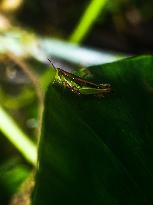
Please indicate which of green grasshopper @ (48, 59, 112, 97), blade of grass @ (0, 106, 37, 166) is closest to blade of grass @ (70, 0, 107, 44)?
blade of grass @ (0, 106, 37, 166)

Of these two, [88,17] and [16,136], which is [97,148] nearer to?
[16,136]

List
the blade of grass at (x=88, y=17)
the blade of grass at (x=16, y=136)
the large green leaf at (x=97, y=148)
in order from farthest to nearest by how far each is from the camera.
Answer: the blade of grass at (x=88, y=17)
the blade of grass at (x=16, y=136)
the large green leaf at (x=97, y=148)

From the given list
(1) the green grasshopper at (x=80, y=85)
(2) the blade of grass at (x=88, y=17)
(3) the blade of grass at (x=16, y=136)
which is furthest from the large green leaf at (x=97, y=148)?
(2) the blade of grass at (x=88, y=17)

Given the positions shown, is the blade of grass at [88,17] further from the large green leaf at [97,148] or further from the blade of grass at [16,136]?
the large green leaf at [97,148]

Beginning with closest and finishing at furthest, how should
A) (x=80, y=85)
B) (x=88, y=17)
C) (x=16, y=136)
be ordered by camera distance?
(x=80, y=85)
(x=16, y=136)
(x=88, y=17)

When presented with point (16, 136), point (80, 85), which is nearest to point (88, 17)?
point (16, 136)

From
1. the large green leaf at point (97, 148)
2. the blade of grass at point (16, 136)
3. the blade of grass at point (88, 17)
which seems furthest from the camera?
the blade of grass at point (88, 17)

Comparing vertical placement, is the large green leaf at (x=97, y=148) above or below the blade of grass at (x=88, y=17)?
below
